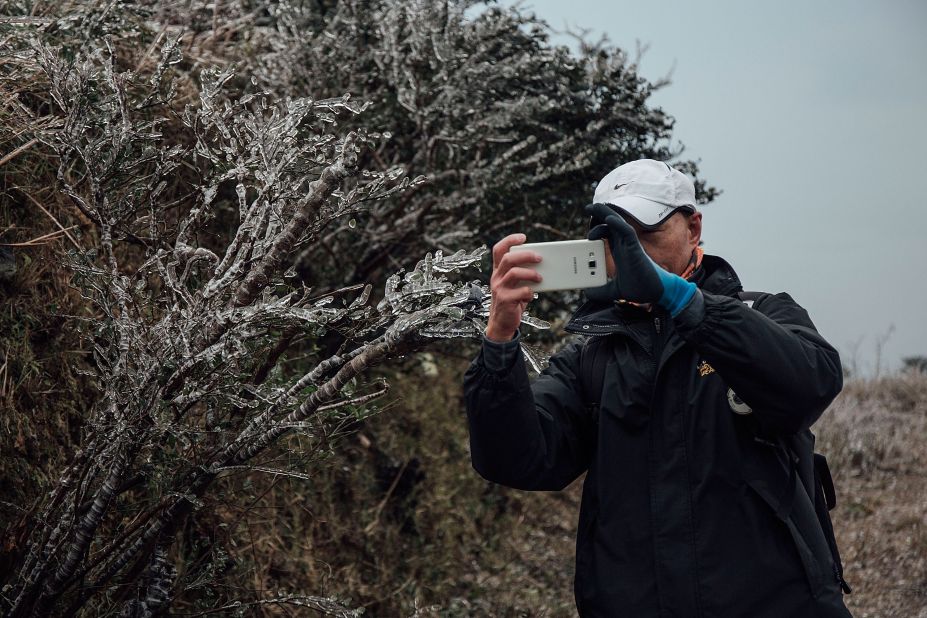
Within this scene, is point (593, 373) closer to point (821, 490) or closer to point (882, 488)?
point (821, 490)

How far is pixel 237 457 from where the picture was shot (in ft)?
8.00

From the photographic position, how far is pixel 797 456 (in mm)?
2111

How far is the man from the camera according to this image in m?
1.95

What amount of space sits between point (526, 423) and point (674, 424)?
0.34 meters

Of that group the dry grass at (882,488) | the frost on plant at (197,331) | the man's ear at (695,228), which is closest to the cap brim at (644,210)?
the man's ear at (695,228)

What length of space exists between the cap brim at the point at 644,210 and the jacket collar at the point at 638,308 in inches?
6.8

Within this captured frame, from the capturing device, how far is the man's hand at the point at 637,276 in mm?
1930

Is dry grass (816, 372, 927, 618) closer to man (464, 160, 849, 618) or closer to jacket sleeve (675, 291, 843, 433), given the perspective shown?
man (464, 160, 849, 618)

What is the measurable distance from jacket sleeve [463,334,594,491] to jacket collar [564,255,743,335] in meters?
0.18

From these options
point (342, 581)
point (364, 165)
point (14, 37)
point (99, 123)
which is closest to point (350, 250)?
point (364, 165)

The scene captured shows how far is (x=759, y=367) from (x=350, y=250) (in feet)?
11.4

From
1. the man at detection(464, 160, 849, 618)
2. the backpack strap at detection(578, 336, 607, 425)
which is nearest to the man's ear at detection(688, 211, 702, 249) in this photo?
the man at detection(464, 160, 849, 618)

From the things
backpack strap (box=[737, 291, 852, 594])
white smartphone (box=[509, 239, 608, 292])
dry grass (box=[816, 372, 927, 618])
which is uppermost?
white smartphone (box=[509, 239, 608, 292])

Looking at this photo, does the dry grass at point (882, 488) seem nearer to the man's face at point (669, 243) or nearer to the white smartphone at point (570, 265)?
the man's face at point (669, 243)
